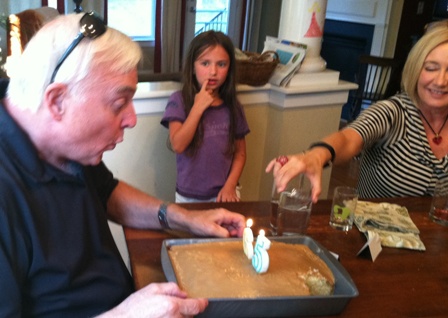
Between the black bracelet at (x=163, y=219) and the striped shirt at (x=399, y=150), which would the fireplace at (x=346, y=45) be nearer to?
the striped shirt at (x=399, y=150)

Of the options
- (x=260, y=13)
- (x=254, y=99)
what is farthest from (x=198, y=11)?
(x=254, y=99)

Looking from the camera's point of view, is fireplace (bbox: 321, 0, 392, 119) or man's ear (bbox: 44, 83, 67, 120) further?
fireplace (bbox: 321, 0, 392, 119)

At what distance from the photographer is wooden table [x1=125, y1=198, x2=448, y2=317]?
1.16 metres

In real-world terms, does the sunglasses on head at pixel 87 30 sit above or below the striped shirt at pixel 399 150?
Answer: above

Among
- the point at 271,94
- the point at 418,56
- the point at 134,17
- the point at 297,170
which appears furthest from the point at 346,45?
the point at 297,170

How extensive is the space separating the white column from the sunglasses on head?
177cm

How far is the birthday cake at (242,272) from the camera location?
1.10 metres

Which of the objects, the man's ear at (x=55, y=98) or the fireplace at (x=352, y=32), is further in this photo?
the fireplace at (x=352, y=32)

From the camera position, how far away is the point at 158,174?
8.11ft

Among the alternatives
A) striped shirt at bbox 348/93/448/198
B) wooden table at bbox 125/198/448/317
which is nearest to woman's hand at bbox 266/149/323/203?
wooden table at bbox 125/198/448/317

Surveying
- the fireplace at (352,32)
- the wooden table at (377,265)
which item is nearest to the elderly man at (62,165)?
the wooden table at (377,265)

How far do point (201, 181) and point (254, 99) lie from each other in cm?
63

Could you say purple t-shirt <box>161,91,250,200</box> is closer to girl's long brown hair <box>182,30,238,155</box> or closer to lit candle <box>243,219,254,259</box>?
girl's long brown hair <box>182,30,238,155</box>

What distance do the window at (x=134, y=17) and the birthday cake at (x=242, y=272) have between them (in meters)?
4.50
